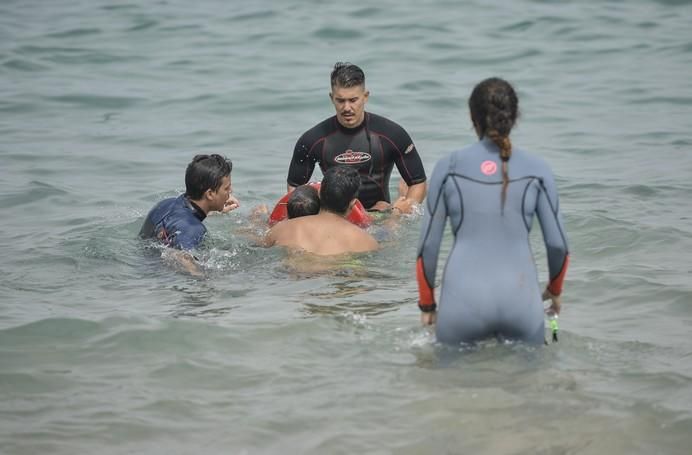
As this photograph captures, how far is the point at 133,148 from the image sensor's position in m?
12.9

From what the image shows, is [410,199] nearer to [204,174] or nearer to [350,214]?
[350,214]

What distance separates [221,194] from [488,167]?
3134mm

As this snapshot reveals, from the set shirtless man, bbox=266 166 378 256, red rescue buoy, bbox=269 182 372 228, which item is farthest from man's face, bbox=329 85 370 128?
shirtless man, bbox=266 166 378 256

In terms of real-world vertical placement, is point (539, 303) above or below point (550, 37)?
below

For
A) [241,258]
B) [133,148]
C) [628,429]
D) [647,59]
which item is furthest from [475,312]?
[647,59]

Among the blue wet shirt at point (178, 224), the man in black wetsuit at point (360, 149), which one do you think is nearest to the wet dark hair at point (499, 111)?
the blue wet shirt at point (178, 224)

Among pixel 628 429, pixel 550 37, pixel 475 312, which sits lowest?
pixel 628 429

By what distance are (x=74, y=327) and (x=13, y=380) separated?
80cm

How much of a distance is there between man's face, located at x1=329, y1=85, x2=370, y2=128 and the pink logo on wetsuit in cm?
373

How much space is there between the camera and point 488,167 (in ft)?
15.8

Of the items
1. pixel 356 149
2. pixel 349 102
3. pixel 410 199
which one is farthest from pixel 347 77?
pixel 410 199

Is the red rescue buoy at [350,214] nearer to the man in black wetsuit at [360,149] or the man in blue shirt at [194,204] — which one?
the man in black wetsuit at [360,149]

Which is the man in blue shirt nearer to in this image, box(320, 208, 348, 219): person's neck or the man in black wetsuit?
box(320, 208, 348, 219): person's neck

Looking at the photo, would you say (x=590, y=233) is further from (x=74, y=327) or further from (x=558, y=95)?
(x=558, y=95)
